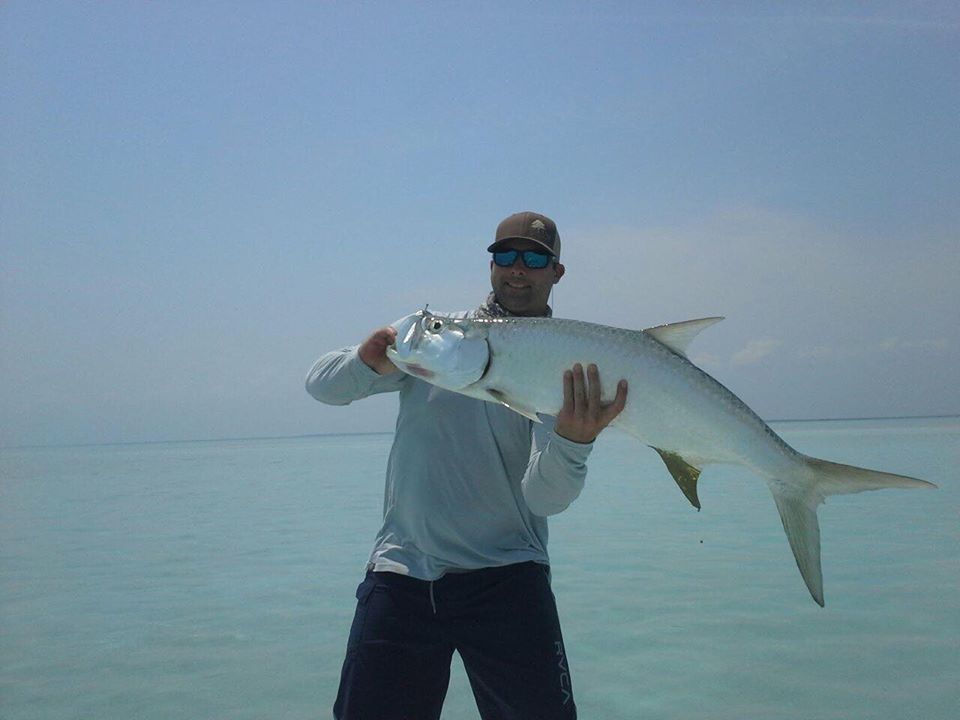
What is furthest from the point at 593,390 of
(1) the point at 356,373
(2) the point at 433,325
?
(1) the point at 356,373

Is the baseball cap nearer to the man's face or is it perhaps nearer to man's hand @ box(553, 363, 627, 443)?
the man's face

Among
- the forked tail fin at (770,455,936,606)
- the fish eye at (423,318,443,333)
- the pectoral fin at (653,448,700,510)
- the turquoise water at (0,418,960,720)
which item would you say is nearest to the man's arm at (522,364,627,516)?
the pectoral fin at (653,448,700,510)

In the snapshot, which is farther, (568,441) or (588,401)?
(568,441)

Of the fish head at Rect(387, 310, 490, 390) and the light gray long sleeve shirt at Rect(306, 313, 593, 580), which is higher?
the fish head at Rect(387, 310, 490, 390)

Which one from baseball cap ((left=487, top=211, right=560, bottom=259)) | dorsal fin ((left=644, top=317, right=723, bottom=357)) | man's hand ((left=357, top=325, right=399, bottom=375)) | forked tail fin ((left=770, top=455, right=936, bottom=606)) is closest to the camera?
forked tail fin ((left=770, top=455, right=936, bottom=606))

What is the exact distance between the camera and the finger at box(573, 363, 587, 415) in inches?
107

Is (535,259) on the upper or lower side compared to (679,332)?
upper

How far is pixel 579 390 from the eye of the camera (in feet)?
8.95

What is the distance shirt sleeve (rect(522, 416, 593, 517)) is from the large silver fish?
0.49 ft

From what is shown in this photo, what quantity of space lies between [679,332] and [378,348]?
43.3 inches

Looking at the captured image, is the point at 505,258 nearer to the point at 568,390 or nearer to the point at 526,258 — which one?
the point at 526,258

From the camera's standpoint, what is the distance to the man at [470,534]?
281 cm

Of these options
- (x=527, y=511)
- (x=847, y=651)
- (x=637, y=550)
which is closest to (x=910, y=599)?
(x=847, y=651)

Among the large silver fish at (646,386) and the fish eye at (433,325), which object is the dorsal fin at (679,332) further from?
the fish eye at (433,325)
